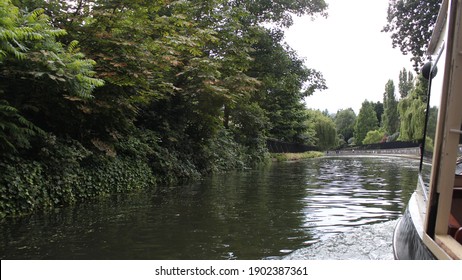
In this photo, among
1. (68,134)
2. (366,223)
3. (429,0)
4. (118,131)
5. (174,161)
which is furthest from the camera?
(429,0)

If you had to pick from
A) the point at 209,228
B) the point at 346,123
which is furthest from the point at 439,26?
the point at 346,123

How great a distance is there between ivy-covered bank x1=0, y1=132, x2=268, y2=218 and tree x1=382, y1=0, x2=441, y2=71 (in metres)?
14.2

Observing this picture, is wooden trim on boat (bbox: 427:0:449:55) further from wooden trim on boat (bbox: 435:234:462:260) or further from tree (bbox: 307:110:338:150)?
tree (bbox: 307:110:338:150)

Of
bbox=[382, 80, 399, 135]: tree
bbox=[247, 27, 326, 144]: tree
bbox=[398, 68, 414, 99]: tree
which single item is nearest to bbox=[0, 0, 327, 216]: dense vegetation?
bbox=[247, 27, 326, 144]: tree

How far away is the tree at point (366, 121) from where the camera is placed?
98500 millimetres

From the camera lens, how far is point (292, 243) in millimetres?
5875

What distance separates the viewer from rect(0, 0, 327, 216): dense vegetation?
730 cm

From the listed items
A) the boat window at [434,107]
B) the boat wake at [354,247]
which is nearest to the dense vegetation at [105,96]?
the boat wake at [354,247]

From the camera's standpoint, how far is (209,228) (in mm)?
6762

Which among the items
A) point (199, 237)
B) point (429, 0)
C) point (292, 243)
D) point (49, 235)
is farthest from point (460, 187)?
point (429, 0)

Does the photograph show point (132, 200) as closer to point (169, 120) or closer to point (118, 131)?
point (118, 131)

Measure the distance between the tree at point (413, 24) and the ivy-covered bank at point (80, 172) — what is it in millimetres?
14230

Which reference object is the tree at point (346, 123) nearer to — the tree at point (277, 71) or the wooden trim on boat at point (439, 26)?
the tree at point (277, 71)

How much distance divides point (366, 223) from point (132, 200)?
5.21m
